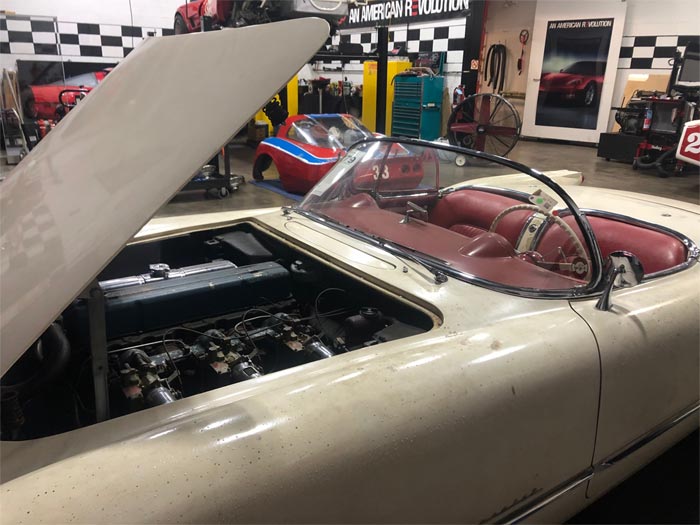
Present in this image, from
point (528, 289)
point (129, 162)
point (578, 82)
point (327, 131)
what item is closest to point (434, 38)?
point (578, 82)

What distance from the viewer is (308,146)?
17.8 feet

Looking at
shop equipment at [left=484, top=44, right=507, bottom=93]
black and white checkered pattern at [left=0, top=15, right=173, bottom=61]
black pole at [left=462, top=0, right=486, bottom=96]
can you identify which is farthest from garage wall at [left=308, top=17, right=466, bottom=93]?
black and white checkered pattern at [left=0, top=15, right=173, bottom=61]

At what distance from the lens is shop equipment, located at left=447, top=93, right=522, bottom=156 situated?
6211 millimetres

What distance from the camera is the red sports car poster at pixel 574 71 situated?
8639 mm

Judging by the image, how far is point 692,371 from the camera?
4.97ft

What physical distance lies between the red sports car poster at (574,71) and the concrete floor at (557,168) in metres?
0.52

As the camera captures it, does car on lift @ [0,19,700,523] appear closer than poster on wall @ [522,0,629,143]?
Yes

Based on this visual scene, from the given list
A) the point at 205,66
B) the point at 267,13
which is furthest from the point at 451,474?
the point at 267,13

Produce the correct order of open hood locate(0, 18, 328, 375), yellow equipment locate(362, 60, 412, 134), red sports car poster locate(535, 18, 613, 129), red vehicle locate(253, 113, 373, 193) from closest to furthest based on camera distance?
open hood locate(0, 18, 328, 375) < red vehicle locate(253, 113, 373, 193) < red sports car poster locate(535, 18, 613, 129) < yellow equipment locate(362, 60, 412, 134)

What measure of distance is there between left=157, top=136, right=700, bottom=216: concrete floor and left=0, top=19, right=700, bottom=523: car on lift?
2.63m

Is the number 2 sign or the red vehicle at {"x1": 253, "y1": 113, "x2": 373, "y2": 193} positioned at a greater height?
the number 2 sign

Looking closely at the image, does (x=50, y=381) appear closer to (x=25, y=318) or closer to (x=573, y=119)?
(x=25, y=318)

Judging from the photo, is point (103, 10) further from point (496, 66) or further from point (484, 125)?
point (496, 66)

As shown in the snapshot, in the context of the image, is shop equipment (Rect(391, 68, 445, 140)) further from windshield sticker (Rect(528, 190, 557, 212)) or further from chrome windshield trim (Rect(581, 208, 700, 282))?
windshield sticker (Rect(528, 190, 557, 212))
